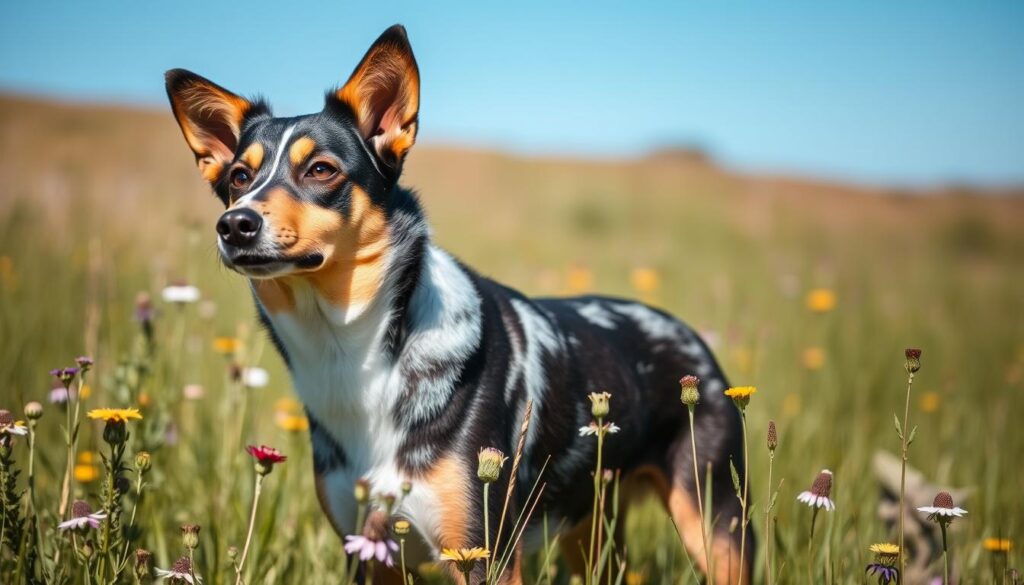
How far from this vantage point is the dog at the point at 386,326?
2.56 m

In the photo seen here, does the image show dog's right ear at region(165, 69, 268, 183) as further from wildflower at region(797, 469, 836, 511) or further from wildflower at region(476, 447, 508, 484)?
wildflower at region(797, 469, 836, 511)

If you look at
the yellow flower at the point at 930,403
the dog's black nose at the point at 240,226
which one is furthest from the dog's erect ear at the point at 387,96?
the yellow flower at the point at 930,403

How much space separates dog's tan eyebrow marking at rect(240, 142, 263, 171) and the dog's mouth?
0.43 m

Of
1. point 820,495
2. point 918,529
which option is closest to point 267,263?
point 820,495

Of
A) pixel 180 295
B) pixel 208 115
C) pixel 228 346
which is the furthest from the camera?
pixel 228 346

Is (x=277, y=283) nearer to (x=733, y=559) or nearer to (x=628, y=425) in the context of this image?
(x=628, y=425)

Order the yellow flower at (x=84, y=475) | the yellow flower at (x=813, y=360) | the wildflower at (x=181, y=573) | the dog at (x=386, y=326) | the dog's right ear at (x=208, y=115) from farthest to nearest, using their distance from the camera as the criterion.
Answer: the yellow flower at (x=813, y=360)
the yellow flower at (x=84, y=475)
the dog's right ear at (x=208, y=115)
the dog at (x=386, y=326)
the wildflower at (x=181, y=573)

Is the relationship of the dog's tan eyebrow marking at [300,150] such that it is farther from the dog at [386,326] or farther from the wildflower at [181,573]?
the wildflower at [181,573]

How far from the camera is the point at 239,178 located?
2.88 meters

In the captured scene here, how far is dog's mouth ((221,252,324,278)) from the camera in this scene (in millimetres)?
2463

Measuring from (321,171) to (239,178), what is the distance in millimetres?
350

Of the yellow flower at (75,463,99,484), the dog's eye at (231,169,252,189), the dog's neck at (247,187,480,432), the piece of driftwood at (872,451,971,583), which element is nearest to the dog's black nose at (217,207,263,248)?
the dog's neck at (247,187,480,432)

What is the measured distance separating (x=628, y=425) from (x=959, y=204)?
1435cm

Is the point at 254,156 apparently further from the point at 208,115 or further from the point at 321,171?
the point at 208,115
